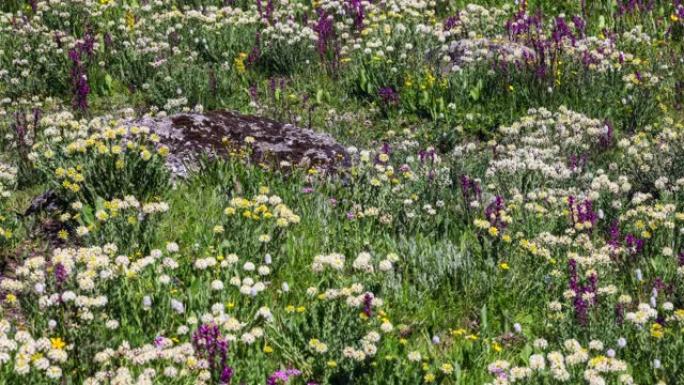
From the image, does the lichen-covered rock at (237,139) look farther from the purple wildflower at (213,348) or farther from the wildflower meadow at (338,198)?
the purple wildflower at (213,348)

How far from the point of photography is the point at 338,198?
7.21 metres

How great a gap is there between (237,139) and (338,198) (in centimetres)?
134

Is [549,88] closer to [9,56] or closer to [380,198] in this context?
[380,198]

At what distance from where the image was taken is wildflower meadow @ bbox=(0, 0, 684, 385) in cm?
480

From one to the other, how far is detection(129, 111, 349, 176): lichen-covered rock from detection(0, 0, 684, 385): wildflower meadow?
0.03 meters

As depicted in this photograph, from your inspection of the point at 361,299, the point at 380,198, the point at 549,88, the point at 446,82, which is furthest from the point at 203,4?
the point at 361,299

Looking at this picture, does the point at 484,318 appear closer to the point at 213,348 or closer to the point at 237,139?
the point at 213,348

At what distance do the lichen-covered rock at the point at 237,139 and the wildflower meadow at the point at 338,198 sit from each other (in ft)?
0.09

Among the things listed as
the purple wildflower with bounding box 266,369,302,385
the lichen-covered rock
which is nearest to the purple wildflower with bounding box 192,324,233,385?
the purple wildflower with bounding box 266,369,302,385

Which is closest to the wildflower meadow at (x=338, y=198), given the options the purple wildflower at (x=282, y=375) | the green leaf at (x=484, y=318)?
the green leaf at (x=484, y=318)

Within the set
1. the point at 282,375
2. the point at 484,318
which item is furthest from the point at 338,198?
the point at 282,375

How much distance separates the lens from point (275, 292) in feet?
18.8

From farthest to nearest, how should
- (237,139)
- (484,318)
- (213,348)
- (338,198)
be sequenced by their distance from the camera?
(237,139), (338,198), (484,318), (213,348)

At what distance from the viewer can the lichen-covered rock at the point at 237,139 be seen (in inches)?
301
